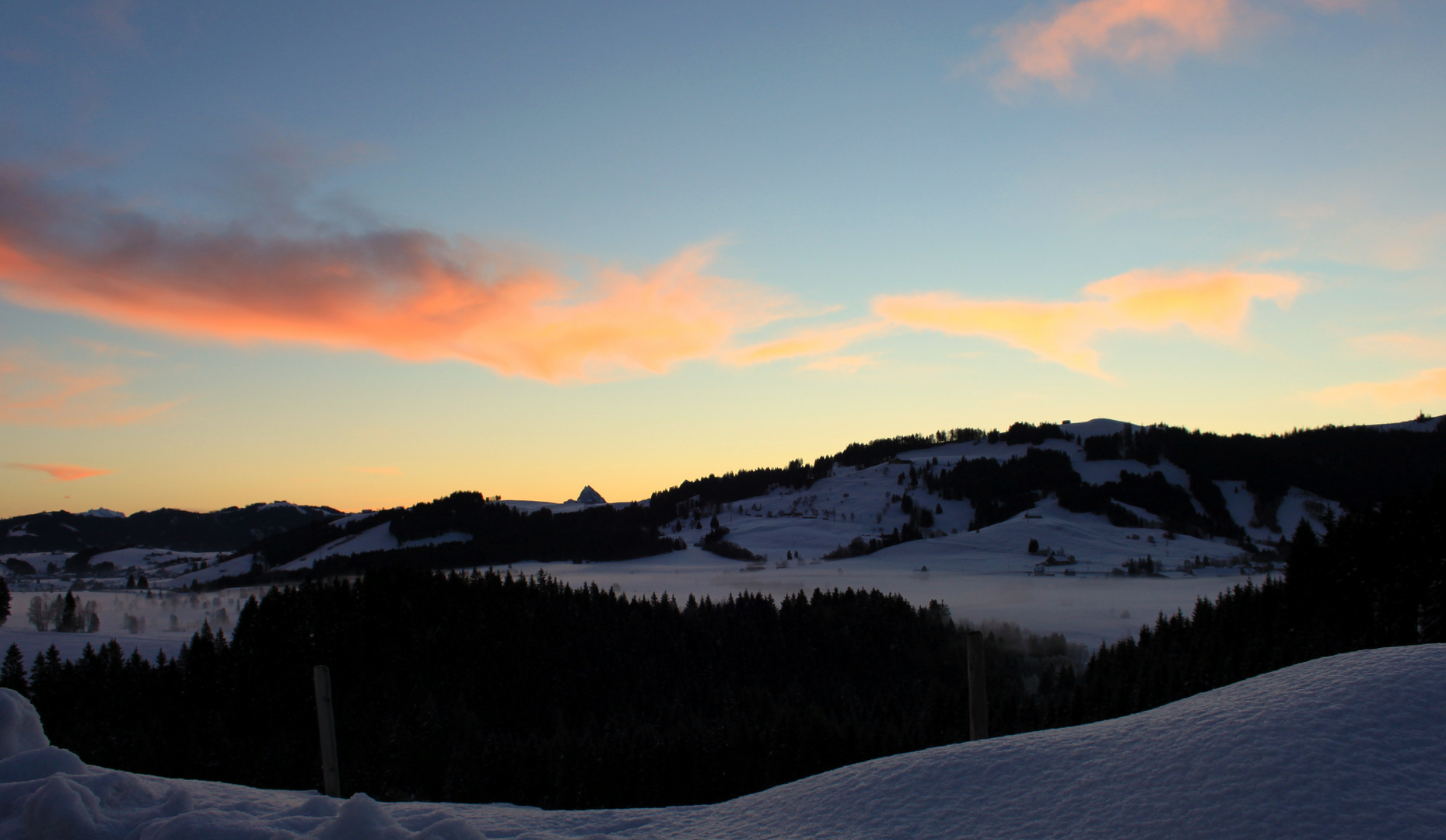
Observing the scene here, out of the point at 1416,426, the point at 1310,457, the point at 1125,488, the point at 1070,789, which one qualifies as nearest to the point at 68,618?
the point at 1070,789

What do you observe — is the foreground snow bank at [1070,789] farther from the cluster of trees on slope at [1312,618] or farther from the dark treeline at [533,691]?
the dark treeline at [533,691]

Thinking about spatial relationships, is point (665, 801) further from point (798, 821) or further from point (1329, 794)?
point (1329, 794)

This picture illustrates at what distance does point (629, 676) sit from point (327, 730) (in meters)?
51.2

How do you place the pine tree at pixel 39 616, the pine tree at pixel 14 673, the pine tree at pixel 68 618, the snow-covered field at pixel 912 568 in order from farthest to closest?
the pine tree at pixel 39 616, the pine tree at pixel 68 618, the snow-covered field at pixel 912 568, the pine tree at pixel 14 673

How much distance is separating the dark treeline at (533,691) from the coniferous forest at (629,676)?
16 cm

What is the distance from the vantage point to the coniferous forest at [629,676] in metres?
33.0

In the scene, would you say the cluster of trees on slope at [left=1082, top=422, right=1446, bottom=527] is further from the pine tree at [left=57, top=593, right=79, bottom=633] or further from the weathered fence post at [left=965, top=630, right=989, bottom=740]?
the pine tree at [left=57, top=593, right=79, bottom=633]

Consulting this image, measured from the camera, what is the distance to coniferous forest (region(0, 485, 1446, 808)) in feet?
108

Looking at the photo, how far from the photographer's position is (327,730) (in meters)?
12.7

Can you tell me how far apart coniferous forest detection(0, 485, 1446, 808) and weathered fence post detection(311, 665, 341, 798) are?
73.4ft

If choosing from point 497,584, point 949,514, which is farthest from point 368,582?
point 949,514

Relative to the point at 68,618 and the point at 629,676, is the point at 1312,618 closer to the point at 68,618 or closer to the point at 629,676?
the point at 629,676

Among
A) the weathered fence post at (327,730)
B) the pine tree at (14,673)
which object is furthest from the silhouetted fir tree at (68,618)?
the weathered fence post at (327,730)

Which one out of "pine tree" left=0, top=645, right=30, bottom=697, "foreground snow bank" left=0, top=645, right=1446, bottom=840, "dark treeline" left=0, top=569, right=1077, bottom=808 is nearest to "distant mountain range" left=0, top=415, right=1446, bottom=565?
"dark treeline" left=0, top=569, right=1077, bottom=808
